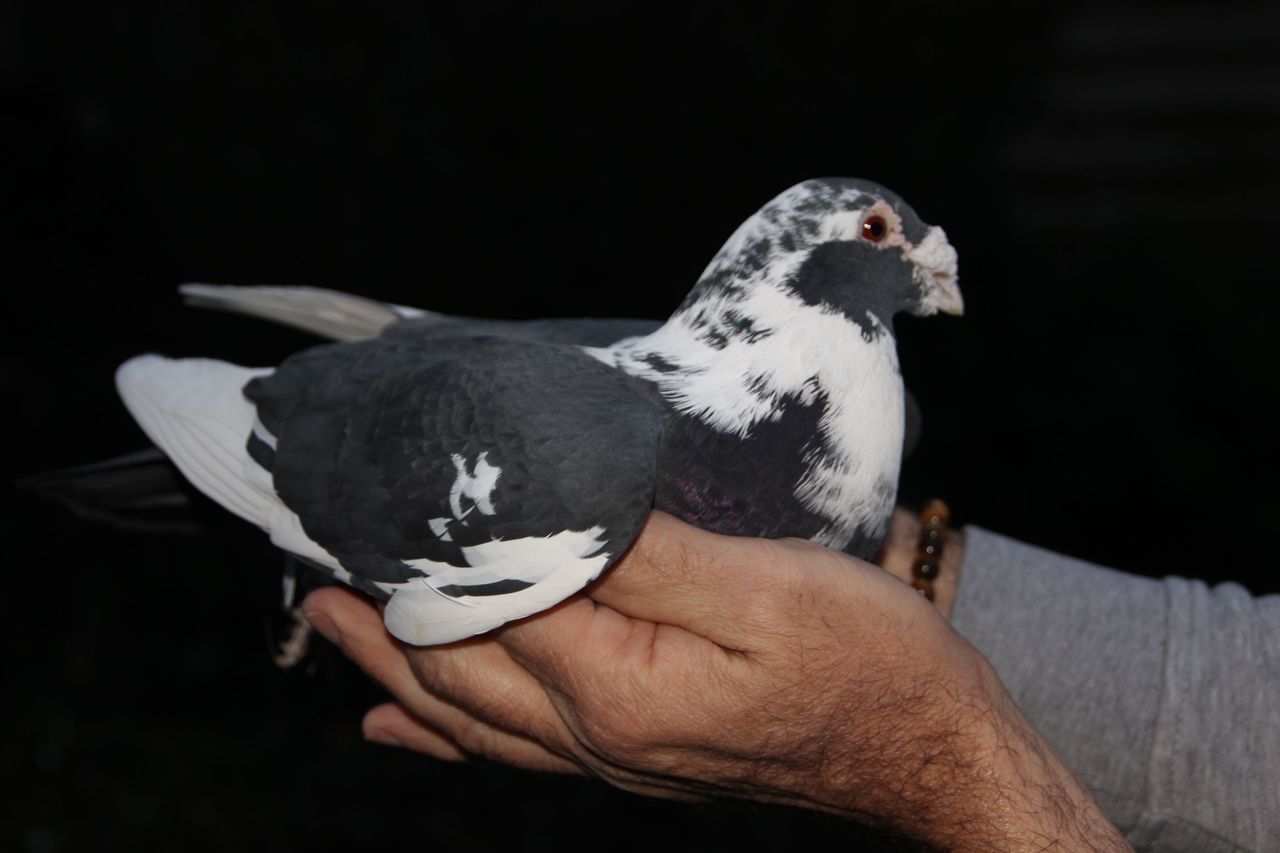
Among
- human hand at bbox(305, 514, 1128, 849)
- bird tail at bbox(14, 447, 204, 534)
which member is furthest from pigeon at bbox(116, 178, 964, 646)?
bird tail at bbox(14, 447, 204, 534)

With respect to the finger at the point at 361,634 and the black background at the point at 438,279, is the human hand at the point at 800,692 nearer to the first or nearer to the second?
the finger at the point at 361,634

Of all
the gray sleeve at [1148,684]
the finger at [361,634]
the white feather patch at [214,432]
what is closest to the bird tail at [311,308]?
the white feather patch at [214,432]

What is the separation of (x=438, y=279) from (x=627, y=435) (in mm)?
3009

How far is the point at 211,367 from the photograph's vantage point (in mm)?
2576

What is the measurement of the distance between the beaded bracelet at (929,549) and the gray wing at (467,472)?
31.6 inches

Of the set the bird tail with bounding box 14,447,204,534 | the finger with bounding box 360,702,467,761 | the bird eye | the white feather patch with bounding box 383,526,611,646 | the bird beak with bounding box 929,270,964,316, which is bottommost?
the finger with bounding box 360,702,467,761

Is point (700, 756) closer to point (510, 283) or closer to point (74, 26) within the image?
point (510, 283)

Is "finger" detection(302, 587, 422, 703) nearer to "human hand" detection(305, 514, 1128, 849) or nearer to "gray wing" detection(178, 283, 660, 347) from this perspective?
"human hand" detection(305, 514, 1128, 849)

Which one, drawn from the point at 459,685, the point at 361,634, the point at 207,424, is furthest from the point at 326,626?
the point at 207,424

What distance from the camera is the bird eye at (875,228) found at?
204cm

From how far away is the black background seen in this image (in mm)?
4469

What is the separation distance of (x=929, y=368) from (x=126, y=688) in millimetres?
3598

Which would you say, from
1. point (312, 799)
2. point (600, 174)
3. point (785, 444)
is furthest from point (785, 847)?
point (785, 444)

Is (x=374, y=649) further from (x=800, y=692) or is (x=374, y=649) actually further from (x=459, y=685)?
(x=800, y=692)
